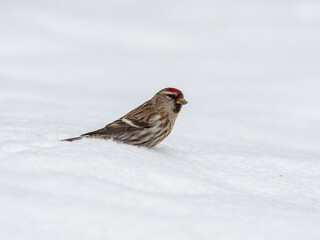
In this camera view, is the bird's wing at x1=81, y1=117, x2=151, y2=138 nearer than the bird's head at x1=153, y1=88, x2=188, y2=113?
Yes

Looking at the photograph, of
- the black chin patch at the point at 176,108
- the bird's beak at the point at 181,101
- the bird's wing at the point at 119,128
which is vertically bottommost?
the bird's wing at the point at 119,128

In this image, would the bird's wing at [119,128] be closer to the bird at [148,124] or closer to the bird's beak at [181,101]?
the bird at [148,124]

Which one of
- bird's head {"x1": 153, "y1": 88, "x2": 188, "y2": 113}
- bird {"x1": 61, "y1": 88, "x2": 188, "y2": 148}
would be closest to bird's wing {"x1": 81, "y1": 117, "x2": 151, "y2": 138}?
bird {"x1": 61, "y1": 88, "x2": 188, "y2": 148}

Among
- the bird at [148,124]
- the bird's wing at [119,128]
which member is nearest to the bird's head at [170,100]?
the bird at [148,124]

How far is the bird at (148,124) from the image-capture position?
4.36m

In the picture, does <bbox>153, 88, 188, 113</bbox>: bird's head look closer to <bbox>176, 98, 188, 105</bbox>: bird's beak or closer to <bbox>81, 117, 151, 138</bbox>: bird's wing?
<bbox>176, 98, 188, 105</bbox>: bird's beak

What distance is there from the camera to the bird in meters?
4.36

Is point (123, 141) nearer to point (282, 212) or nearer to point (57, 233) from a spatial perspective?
point (282, 212)

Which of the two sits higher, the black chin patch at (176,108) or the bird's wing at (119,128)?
the black chin patch at (176,108)

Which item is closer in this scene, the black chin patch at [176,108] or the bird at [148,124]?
the bird at [148,124]

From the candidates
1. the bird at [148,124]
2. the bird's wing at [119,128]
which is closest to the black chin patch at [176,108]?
the bird at [148,124]

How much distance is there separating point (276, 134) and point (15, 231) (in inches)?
206

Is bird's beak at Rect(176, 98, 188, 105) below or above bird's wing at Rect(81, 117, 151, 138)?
above

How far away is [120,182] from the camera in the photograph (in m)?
2.93
